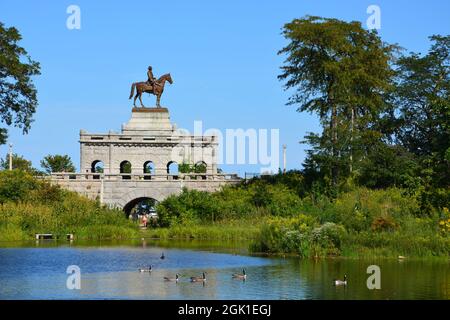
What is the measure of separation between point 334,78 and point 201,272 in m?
29.8

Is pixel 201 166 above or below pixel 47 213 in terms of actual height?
above

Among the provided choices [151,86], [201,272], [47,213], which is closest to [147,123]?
[151,86]

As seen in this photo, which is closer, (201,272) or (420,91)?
(201,272)

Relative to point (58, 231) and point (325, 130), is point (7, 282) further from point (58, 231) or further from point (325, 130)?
point (325, 130)

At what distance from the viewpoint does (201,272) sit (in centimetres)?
3192

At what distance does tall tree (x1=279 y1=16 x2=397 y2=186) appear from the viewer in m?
58.1

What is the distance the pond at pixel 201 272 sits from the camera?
1031 inches

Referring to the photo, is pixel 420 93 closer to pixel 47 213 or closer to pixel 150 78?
pixel 150 78

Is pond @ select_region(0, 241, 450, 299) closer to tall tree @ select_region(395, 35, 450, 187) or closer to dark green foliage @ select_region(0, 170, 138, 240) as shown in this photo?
dark green foliage @ select_region(0, 170, 138, 240)

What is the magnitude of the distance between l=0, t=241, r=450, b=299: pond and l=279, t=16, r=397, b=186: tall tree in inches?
724

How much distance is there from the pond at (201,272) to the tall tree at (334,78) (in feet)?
60.4
